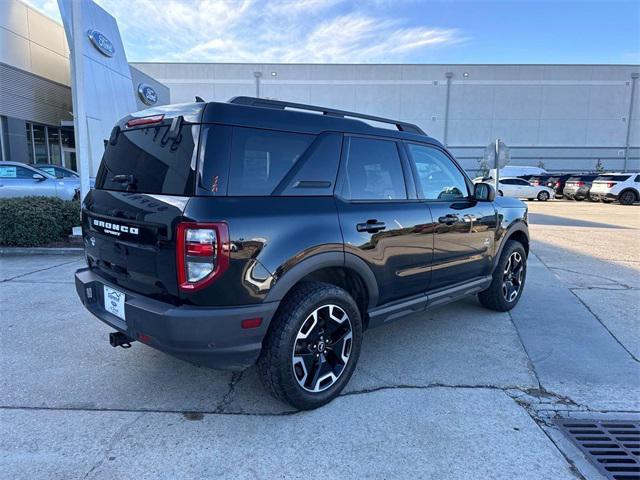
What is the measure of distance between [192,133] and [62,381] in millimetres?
2245

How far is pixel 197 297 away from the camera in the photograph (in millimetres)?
2355

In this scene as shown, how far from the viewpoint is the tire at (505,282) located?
4742 mm

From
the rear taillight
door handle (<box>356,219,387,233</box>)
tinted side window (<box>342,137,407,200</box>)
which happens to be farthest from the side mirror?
the rear taillight

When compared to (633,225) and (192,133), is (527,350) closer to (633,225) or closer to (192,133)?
(192,133)

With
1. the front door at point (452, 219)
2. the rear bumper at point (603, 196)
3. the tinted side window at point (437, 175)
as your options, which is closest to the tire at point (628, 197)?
the rear bumper at point (603, 196)

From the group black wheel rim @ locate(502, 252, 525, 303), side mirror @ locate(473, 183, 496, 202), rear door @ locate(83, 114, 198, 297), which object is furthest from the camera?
black wheel rim @ locate(502, 252, 525, 303)

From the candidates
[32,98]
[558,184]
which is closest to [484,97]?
[558,184]

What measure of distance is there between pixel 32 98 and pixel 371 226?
69.6 feet

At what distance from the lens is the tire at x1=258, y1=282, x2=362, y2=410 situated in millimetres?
2674

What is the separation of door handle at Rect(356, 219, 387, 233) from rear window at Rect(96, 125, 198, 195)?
1.23m

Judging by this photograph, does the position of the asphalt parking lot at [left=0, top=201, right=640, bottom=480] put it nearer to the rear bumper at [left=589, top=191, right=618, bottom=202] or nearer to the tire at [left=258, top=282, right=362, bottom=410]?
the tire at [left=258, top=282, right=362, bottom=410]

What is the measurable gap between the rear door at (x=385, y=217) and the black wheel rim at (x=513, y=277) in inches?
67.6

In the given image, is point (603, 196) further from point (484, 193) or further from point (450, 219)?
point (450, 219)

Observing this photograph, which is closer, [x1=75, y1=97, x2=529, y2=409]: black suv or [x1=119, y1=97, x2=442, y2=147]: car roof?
[x1=75, y1=97, x2=529, y2=409]: black suv
